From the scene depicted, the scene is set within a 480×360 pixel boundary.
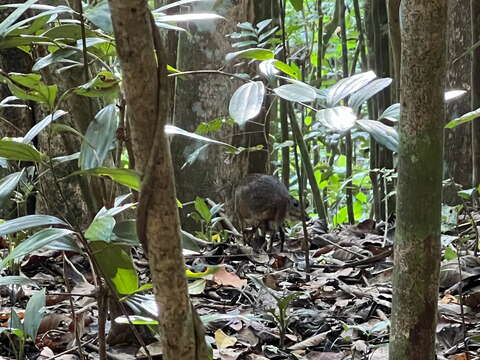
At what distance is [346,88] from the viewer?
1310mm

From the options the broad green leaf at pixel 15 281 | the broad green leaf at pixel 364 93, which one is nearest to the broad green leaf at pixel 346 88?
the broad green leaf at pixel 364 93

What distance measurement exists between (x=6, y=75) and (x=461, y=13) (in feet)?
10.5

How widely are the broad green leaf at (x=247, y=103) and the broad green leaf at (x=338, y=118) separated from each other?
0.38 ft

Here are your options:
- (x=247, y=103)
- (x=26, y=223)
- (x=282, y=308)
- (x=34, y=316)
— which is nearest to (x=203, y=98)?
(x=282, y=308)

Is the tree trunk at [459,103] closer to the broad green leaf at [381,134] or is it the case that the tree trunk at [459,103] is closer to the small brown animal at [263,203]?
the small brown animal at [263,203]

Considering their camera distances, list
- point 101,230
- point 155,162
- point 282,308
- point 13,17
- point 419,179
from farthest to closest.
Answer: point 282,308
point 419,179
point 13,17
point 101,230
point 155,162

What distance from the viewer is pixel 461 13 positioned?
153 inches

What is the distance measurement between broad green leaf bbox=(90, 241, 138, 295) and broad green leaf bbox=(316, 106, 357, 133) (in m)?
0.44

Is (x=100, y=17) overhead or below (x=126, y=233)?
overhead

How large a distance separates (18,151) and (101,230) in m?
0.22

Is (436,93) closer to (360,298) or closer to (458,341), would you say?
(458,341)

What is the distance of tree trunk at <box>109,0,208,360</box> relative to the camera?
920 mm

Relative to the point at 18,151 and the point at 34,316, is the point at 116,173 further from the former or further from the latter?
the point at 34,316

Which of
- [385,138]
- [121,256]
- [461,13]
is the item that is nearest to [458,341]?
[385,138]
